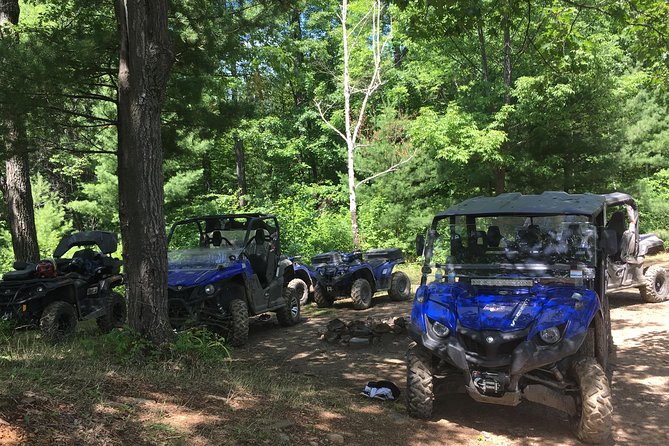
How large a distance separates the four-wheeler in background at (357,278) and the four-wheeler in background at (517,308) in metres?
5.11

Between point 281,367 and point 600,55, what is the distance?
15.3m

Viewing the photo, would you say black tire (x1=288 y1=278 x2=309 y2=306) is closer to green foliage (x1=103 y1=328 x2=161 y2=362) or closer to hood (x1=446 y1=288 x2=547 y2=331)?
green foliage (x1=103 y1=328 x2=161 y2=362)

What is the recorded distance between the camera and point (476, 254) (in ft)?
18.7

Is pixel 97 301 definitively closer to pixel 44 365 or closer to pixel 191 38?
pixel 44 365

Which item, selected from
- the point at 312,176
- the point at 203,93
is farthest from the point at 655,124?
the point at 203,93

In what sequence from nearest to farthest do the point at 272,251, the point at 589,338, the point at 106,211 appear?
the point at 589,338
the point at 272,251
the point at 106,211

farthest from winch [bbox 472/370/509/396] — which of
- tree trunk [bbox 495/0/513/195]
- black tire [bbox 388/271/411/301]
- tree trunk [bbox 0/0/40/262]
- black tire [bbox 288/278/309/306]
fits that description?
tree trunk [bbox 495/0/513/195]

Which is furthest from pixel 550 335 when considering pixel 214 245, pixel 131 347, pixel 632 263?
pixel 632 263

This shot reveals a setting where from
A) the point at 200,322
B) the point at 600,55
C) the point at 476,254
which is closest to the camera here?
the point at 476,254

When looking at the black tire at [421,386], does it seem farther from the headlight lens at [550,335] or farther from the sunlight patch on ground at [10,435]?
the sunlight patch on ground at [10,435]

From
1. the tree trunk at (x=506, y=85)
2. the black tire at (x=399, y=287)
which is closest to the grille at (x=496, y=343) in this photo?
the black tire at (x=399, y=287)

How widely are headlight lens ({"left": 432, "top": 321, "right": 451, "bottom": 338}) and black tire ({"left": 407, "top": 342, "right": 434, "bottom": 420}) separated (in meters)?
0.24

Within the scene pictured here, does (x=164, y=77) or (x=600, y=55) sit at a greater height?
(x=600, y=55)

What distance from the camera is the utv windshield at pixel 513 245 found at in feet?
17.4
